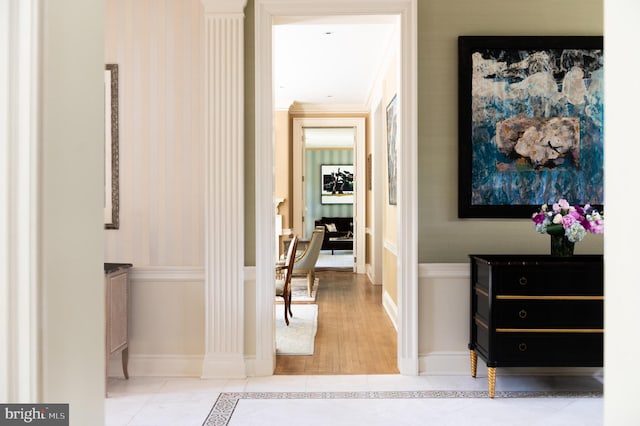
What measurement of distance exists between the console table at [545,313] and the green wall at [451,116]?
47 centimetres

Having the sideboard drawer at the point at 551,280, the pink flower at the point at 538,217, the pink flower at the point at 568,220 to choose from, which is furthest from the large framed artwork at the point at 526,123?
the sideboard drawer at the point at 551,280

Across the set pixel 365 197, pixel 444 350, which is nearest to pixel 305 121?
pixel 365 197

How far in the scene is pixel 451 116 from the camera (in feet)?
11.4

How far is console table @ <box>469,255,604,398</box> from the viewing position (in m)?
3.01

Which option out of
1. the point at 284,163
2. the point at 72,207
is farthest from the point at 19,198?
the point at 284,163

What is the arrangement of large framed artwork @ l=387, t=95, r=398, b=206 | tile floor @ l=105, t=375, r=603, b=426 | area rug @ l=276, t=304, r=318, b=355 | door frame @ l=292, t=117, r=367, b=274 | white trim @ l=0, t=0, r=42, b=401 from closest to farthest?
white trim @ l=0, t=0, r=42, b=401, tile floor @ l=105, t=375, r=603, b=426, area rug @ l=276, t=304, r=318, b=355, large framed artwork @ l=387, t=95, r=398, b=206, door frame @ l=292, t=117, r=367, b=274

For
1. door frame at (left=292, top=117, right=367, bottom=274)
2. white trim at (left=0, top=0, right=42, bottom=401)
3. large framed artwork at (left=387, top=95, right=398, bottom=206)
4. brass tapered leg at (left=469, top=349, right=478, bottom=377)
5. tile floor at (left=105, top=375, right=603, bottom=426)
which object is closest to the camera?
white trim at (left=0, top=0, right=42, bottom=401)

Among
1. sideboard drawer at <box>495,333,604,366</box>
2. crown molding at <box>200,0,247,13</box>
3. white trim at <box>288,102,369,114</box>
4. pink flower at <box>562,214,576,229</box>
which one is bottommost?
sideboard drawer at <box>495,333,604,366</box>

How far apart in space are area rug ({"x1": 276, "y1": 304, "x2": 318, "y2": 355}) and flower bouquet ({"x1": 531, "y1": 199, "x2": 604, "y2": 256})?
204 centimetres

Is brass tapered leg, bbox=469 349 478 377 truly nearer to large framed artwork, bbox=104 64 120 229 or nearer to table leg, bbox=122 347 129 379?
table leg, bbox=122 347 129 379

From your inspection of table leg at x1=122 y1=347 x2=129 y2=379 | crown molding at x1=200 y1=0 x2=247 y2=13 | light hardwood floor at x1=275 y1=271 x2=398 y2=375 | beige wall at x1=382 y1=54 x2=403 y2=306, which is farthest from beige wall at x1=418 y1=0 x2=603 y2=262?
table leg at x1=122 y1=347 x2=129 y2=379

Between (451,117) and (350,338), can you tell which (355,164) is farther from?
(451,117)
